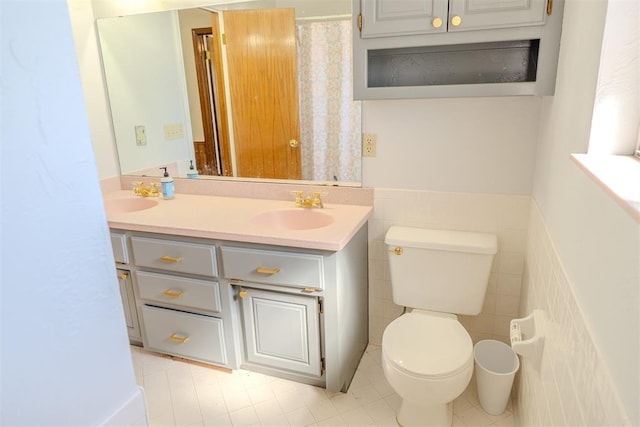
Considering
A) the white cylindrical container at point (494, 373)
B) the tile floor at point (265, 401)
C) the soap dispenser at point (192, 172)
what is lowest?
the tile floor at point (265, 401)

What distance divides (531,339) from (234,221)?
1282 mm

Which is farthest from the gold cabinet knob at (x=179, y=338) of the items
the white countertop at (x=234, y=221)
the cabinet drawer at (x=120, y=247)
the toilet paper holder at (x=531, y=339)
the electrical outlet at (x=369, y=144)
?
the toilet paper holder at (x=531, y=339)

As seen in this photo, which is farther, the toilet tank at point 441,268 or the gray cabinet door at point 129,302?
the gray cabinet door at point 129,302

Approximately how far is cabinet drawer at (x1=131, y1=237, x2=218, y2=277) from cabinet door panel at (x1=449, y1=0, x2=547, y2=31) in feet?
4.50

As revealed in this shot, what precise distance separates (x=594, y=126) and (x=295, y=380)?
1.66 meters

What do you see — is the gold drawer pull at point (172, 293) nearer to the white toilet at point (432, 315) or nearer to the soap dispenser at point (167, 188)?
the soap dispenser at point (167, 188)

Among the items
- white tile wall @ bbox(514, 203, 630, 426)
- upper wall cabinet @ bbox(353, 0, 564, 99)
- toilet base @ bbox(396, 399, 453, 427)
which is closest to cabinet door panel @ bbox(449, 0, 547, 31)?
Answer: upper wall cabinet @ bbox(353, 0, 564, 99)

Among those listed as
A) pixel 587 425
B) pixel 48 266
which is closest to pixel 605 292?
pixel 587 425

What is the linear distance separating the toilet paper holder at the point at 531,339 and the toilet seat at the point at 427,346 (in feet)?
0.88

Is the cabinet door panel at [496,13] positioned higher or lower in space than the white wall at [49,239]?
higher

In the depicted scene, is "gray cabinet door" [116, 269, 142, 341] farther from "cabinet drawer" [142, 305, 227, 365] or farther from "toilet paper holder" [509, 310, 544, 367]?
"toilet paper holder" [509, 310, 544, 367]

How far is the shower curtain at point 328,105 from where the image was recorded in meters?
1.96

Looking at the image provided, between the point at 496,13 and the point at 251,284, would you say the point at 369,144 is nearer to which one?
the point at 496,13

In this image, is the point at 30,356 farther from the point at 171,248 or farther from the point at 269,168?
the point at 269,168
